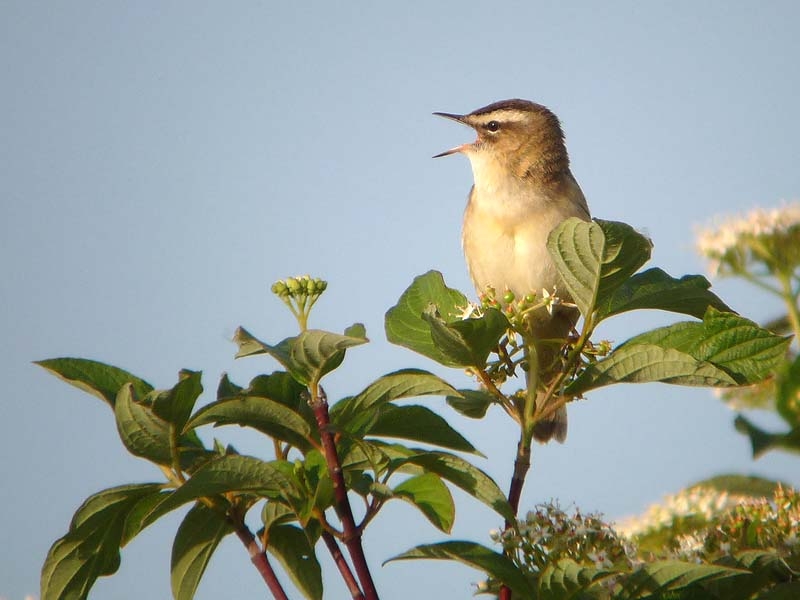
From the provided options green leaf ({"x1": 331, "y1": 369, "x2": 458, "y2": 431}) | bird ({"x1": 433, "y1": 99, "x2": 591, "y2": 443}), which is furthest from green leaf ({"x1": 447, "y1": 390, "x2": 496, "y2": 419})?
bird ({"x1": 433, "y1": 99, "x2": 591, "y2": 443})

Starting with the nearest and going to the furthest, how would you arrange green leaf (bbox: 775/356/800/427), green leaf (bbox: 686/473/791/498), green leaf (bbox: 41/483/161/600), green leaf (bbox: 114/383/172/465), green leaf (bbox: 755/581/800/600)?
green leaf (bbox: 775/356/800/427) → green leaf (bbox: 755/581/800/600) → green leaf (bbox: 114/383/172/465) → green leaf (bbox: 41/483/161/600) → green leaf (bbox: 686/473/791/498)

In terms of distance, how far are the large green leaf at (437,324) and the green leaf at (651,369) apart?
245 mm

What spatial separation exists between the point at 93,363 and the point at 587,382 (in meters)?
1.12

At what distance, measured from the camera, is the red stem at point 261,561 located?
6.42 ft

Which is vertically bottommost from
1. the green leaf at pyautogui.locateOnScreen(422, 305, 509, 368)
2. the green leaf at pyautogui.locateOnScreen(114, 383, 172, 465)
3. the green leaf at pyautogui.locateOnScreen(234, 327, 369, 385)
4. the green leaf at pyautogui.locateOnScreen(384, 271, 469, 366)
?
the green leaf at pyautogui.locateOnScreen(114, 383, 172, 465)

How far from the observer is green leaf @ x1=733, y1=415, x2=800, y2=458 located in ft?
3.62

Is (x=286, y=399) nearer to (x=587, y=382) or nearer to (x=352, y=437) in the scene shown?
(x=352, y=437)

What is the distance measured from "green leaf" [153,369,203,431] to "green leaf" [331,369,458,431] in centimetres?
30

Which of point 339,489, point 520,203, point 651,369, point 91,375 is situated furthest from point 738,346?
point 520,203

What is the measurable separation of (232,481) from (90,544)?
0.49m

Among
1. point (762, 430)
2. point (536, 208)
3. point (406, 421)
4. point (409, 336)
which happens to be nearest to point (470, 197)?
point (536, 208)

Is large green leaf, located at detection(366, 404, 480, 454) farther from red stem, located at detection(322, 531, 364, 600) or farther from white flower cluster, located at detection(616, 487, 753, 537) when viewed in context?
white flower cluster, located at detection(616, 487, 753, 537)

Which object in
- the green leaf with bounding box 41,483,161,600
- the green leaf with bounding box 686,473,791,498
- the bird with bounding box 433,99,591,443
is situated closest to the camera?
the green leaf with bounding box 41,483,161,600

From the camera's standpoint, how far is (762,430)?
4.07 feet
